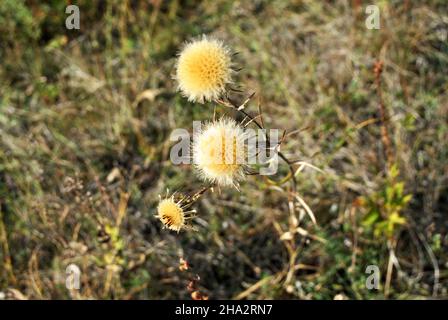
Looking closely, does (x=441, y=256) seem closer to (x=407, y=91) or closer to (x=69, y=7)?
(x=407, y=91)

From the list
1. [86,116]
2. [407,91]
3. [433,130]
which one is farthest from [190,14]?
[433,130]

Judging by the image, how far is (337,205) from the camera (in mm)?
2770

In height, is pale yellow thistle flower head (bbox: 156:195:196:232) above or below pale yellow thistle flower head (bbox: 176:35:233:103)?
below

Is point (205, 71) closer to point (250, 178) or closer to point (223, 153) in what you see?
point (223, 153)

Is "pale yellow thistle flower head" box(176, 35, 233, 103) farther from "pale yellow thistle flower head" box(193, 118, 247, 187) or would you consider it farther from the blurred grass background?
the blurred grass background

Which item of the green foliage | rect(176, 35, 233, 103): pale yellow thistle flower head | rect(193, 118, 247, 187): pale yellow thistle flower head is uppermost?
rect(176, 35, 233, 103): pale yellow thistle flower head

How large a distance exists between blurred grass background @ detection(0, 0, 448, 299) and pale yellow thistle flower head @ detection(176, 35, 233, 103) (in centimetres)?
53

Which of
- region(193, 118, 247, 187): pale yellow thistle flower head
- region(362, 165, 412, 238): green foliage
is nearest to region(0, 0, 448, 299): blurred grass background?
region(362, 165, 412, 238): green foliage

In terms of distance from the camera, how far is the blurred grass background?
255 cm

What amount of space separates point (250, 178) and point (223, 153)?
3.89ft

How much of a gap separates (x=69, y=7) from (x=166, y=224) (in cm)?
213

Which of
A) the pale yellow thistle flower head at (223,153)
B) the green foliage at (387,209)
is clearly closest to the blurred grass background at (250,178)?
the green foliage at (387,209)

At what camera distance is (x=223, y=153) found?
174cm

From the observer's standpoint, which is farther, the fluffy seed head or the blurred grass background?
the blurred grass background
